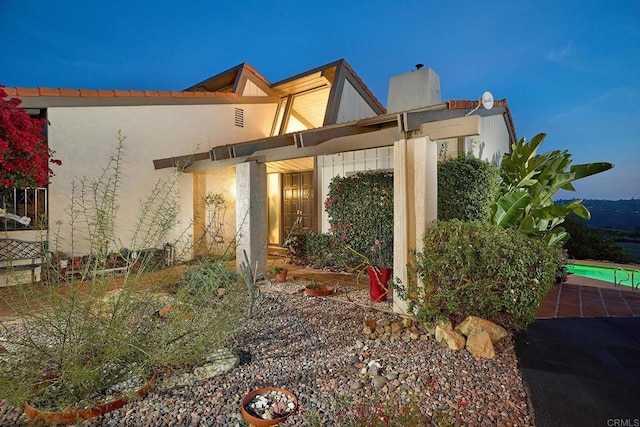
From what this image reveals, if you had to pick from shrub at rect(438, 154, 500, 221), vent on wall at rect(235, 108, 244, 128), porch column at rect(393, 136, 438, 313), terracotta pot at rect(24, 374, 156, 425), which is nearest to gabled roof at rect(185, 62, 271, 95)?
A: vent on wall at rect(235, 108, 244, 128)

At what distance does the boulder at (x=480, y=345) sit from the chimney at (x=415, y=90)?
6.47 metres

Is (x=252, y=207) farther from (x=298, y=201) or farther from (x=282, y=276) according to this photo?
(x=298, y=201)

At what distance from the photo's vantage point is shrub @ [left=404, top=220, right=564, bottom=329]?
4.27m

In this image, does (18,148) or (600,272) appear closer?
(18,148)

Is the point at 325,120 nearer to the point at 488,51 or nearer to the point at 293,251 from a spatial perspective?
the point at 293,251

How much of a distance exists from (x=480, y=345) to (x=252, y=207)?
17.6 ft

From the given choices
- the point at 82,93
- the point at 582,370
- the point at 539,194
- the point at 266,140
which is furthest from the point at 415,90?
the point at 82,93

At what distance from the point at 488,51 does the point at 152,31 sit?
7960 cm

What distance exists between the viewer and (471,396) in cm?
312

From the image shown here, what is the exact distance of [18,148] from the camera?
628 cm

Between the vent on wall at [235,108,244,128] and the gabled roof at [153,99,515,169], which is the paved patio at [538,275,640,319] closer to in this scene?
the gabled roof at [153,99,515,169]

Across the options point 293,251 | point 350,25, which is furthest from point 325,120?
point 350,25

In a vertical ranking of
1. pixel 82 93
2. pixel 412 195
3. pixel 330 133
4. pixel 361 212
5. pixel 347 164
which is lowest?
pixel 361 212

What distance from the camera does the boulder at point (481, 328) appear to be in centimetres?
421
